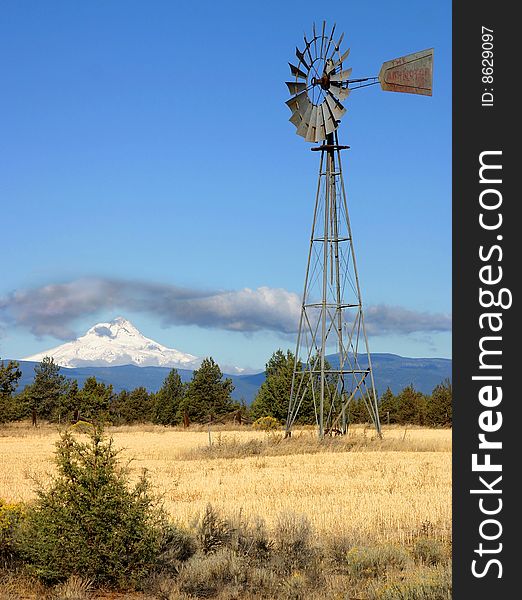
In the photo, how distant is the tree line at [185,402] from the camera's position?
57.0 m

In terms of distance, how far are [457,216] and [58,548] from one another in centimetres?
666

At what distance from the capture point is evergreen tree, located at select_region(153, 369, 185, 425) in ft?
225

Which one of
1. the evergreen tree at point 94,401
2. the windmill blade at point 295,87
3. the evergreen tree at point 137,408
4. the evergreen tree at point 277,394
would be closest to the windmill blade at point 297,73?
the windmill blade at point 295,87

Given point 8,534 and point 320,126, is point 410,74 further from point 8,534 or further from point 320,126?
point 8,534

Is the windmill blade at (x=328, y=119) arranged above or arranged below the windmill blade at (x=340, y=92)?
below

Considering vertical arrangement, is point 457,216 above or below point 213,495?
above

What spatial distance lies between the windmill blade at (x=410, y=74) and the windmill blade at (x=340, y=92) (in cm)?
494

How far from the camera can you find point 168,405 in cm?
6900

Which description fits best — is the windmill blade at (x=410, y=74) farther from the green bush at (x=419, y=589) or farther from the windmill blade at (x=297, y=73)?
the green bush at (x=419, y=589)

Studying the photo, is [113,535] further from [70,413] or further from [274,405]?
[70,413]

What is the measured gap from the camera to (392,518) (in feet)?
53.7

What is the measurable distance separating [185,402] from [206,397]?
171 centimetres

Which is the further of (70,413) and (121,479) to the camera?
(70,413)

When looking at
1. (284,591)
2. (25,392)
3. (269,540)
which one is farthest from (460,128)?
(25,392)
